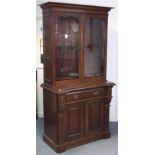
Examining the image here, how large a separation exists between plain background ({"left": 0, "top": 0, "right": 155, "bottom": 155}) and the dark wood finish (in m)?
1.64

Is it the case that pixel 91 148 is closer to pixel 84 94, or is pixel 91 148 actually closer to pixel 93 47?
pixel 84 94

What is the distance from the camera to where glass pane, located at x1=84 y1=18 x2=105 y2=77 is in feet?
9.14

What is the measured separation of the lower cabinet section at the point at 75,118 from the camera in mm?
2523

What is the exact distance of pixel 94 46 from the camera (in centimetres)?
287

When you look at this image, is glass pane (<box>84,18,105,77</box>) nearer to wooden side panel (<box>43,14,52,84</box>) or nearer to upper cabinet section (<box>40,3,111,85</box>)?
upper cabinet section (<box>40,3,111,85</box>)

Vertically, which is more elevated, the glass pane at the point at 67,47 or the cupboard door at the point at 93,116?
the glass pane at the point at 67,47

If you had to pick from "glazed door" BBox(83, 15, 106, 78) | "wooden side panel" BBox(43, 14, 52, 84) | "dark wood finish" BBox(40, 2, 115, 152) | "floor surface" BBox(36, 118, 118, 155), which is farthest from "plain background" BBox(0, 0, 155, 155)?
"glazed door" BBox(83, 15, 106, 78)

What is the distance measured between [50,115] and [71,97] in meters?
0.35
